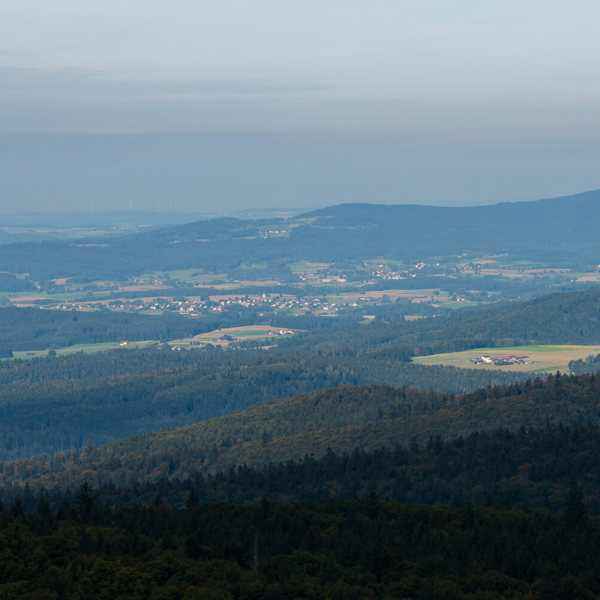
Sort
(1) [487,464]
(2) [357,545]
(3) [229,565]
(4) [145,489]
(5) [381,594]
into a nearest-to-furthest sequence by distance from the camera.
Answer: (5) [381,594] < (3) [229,565] < (2) [357,545] < (1) [487,464] < (4) [145,489]

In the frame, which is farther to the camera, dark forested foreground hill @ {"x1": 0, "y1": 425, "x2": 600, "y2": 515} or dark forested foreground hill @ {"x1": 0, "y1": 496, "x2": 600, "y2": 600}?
dark forested foreground hill @ {"x1": 0, "y1": 425, "x2": 600, "y2": 515}

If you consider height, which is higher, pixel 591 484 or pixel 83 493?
pixel 83 493

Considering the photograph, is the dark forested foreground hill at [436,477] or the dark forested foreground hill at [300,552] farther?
the dark forested foreground hill at [436,477]

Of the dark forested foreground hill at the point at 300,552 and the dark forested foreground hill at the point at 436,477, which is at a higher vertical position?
the dark forested foreground hill at the point at 300,552

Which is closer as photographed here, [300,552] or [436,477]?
[300,552]

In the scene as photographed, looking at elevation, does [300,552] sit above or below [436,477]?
above

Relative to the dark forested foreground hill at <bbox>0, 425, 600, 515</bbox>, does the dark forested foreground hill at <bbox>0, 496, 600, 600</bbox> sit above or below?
above

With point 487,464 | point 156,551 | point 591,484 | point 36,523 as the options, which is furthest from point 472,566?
point 487,464

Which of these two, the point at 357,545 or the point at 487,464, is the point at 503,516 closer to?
the point at 357,545
